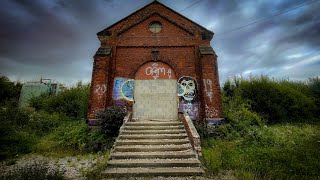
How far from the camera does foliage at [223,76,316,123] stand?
1434cm

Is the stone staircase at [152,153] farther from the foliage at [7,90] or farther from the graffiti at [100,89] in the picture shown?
the foliage at [7,90]

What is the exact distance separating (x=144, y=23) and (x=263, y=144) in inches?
366

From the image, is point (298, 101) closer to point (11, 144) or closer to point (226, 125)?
point (226, 125)

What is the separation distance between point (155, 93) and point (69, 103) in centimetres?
759

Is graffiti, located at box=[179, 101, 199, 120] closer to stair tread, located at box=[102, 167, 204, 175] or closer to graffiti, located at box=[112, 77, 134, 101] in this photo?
graffiti, located at box=[112, 77, 134, 101]

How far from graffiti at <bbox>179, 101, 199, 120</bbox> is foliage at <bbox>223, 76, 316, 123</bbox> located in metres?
4.69

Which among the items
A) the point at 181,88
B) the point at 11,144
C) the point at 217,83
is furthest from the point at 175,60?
the point at 11,144

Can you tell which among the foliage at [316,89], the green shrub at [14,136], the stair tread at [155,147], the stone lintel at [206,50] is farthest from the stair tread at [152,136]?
the foliage at [316,89]

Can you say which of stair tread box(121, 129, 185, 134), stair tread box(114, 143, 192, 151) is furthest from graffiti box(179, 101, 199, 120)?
stair tread box(114, 143, 192, 151)

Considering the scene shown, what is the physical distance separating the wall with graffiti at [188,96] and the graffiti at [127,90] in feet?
8.95

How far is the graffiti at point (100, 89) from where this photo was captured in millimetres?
11125

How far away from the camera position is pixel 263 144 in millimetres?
9141

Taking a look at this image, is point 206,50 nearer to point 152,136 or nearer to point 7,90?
point 152,136

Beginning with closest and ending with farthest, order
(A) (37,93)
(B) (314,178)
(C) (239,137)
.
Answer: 1. (B) (314,178)
2. (C) (239,137)
3. (A) (37,93)
